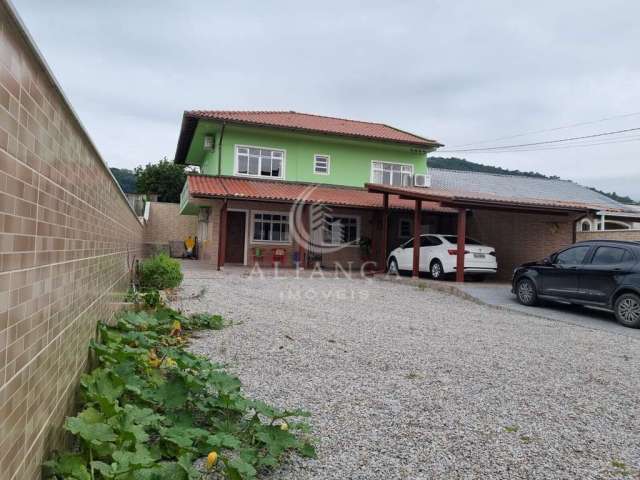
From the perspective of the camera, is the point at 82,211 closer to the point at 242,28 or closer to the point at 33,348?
the point at 33,348

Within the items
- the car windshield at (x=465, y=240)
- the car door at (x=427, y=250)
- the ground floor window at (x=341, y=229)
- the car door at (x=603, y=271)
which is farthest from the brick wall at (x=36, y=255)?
the ground floor window at (x=341, y=229)

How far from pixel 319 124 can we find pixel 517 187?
1237 centimetres

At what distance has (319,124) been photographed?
21.9m

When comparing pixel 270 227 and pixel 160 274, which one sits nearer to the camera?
pixel 160 274

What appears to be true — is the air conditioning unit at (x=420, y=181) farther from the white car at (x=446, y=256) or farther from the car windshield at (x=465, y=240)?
the car windshield at (x=465, y=240)

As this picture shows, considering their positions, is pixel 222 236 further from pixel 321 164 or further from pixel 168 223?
pixel 168 223

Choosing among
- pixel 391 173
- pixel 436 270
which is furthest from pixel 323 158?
pixel 436 270

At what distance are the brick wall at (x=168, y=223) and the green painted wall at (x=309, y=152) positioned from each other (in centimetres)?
578

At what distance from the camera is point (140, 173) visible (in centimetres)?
Result: 4525

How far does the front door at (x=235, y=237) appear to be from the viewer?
19.8 m

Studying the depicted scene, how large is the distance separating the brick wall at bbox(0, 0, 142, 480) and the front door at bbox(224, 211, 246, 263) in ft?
54.9

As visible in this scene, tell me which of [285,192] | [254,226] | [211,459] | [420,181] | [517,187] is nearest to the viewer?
[211,459]

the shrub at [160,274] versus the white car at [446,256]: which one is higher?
the white car at [446,256]

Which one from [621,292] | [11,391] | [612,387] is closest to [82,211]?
[11,391]
